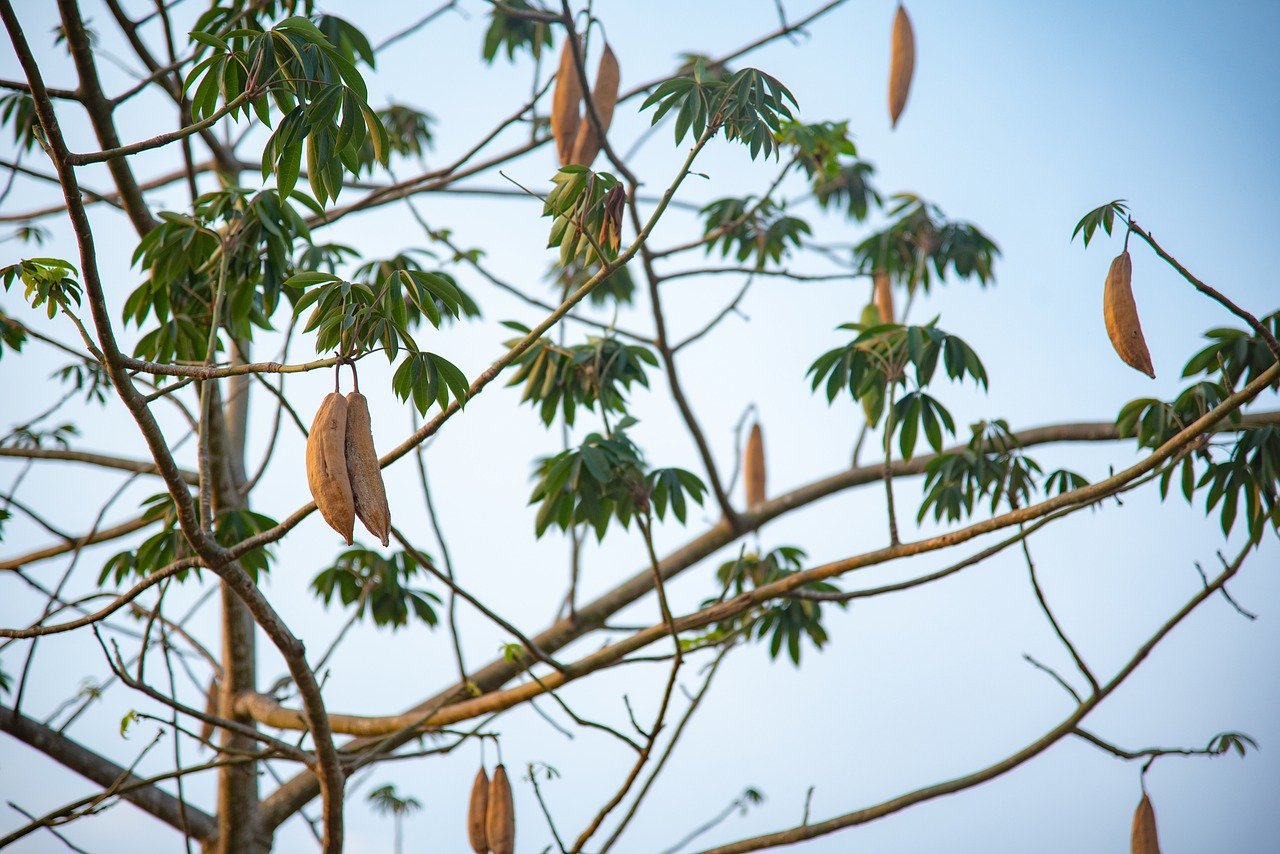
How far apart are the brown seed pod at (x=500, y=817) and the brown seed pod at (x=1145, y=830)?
1.37 metres

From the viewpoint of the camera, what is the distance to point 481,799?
97.3 inches

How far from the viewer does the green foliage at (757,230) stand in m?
3.99

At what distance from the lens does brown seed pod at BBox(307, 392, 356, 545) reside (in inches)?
48.2

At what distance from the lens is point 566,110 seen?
2.48 metres

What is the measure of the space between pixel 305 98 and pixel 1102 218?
1.25 meters

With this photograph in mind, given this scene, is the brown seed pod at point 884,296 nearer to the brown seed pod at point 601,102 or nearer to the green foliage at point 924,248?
the green foliage at point 924,248

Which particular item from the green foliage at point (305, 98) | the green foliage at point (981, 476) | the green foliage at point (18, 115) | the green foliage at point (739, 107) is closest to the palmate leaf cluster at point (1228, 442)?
the green foliage at point (981, 476)

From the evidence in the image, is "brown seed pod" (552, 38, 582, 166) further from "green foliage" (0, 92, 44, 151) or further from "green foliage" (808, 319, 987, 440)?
"green foliage" (0, 92, 44, 151)

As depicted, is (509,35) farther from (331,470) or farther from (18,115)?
(331,470)

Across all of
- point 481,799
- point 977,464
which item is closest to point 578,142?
point 977,464

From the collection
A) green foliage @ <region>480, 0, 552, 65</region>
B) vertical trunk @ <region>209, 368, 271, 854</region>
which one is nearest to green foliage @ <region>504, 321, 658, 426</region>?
vertical trunk @ <region>209, 368, 271, 854</region>

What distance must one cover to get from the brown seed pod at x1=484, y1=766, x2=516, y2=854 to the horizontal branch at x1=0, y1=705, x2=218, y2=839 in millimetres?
1057

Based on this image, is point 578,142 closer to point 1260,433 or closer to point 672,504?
point 672,504

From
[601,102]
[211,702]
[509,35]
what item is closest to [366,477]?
[601,102]
